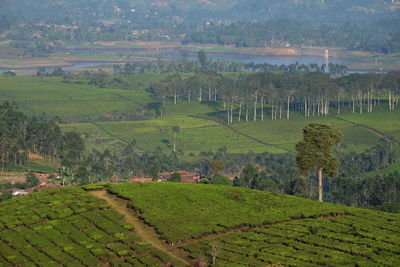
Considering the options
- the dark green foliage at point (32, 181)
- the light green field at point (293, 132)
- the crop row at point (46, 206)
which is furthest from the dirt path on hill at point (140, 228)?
the light green field at point (293, 132)

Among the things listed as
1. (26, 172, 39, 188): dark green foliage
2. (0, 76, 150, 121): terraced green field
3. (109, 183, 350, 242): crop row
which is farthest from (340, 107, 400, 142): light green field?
(109, 183, 350, 242): crop row

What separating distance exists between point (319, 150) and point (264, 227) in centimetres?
1755

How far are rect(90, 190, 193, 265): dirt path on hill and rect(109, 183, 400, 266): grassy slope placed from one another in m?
0.49

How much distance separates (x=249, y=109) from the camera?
534 feet

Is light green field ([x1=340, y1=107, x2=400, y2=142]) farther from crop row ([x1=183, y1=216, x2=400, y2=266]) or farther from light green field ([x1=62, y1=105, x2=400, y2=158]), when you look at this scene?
crop row ([x1=183, y1=216, x2=400, y2=266])

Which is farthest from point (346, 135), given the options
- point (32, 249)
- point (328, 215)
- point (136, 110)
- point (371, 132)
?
point (32, 249)

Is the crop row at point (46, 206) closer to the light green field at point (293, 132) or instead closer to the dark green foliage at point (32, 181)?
the dark green foliage at point (32, 181)

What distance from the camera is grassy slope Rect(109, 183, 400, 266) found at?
4528 cm

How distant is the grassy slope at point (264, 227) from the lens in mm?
45281

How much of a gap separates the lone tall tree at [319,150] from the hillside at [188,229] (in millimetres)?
8306

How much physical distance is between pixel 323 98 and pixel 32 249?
11752cm

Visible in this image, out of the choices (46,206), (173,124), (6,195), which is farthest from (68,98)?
(46,206)

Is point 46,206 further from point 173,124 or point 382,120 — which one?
point 382,120

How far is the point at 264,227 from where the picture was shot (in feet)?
172
